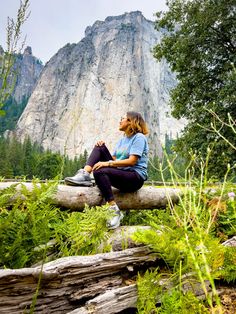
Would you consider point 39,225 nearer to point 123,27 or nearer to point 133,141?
point 133,141

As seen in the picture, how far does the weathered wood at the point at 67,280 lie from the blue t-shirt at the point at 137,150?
193cm

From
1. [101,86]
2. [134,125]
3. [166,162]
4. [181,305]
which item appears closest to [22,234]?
[181,305]

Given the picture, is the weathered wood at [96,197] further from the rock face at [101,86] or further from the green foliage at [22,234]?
the rock face at [101,86]

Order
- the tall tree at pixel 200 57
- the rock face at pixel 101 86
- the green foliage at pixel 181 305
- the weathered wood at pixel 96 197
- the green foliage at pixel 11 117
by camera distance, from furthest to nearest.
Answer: the green foliage at pixel 11 117 < the rock face at pixel 101 86 < the tall tree at pixel 200 57 < the weathered wood at pixel 96 197 < the green foliage at pixel 181 305

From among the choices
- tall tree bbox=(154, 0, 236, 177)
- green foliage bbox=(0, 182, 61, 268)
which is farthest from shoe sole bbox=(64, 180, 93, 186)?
tall tree bbox=(154, 0, 236, 177)

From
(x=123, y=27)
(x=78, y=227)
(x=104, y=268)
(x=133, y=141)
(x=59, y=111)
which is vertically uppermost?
(x=123, y=27)

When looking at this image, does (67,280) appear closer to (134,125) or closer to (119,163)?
(119,163)

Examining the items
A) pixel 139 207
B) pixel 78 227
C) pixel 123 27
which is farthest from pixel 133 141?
pixel 123 27

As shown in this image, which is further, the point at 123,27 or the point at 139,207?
the point at 123,27

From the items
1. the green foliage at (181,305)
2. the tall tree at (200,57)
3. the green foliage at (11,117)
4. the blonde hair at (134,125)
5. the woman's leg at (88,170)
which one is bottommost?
the green foliage at (181,305)

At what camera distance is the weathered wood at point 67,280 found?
2461 mm

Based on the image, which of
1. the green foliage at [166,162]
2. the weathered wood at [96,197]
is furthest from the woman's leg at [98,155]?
the green foliage at [166,162]

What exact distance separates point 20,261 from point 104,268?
726 mm

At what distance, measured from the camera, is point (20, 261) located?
113 inches
